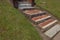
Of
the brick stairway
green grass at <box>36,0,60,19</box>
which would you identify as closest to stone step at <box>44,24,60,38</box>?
the brick stairway

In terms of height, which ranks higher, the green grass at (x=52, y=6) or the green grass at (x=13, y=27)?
the green grass at (x=13, y=27)

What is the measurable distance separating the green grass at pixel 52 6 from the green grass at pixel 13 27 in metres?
4.05

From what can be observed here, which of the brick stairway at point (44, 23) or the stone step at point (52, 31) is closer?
the stone step at point (52, 31)

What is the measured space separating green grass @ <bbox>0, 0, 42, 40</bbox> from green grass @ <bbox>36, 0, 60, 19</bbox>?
4047 mm

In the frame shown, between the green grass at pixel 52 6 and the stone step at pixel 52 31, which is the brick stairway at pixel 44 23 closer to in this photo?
the stone step at pixel 52 31

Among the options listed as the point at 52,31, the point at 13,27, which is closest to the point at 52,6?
the point at 52,31

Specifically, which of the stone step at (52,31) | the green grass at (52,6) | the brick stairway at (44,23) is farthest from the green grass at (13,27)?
the green grass at (52,6)

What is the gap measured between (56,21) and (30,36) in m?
4.05

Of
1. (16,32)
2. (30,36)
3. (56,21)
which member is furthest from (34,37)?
(56,21)

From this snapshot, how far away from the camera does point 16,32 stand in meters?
7.83

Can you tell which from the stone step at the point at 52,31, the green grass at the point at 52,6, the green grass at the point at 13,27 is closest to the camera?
the green grass at the point at 13,27

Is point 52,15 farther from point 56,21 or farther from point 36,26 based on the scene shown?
point 36,26

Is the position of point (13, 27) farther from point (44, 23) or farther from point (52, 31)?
point (44, 23)

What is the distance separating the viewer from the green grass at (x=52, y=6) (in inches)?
513
